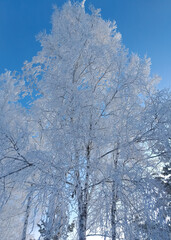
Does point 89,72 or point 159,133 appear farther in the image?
point 89,72

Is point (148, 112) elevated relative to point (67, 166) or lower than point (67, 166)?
elevated

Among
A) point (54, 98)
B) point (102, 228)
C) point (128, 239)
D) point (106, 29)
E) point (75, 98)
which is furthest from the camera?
point (106, 29)

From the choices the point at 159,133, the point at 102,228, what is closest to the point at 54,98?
the point at 159,133

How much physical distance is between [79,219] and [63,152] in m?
1.53

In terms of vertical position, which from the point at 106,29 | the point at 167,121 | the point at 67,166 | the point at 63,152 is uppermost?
the point at 106,29

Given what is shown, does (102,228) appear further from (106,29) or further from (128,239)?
(106,29)

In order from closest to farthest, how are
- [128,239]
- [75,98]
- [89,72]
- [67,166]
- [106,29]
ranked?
[128,239] → [67,166] → [75,98] → [89,72] → [106,29]

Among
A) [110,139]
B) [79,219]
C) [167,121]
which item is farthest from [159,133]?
[79,219]

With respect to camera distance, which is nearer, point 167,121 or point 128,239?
point 128,239

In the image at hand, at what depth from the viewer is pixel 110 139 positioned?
3625 mm

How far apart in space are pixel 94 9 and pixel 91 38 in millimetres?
1431

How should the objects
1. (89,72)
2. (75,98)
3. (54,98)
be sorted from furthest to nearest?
(89,72)
(54,98)
(75,98)

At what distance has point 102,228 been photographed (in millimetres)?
2850

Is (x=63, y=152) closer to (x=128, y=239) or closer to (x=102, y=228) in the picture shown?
(x=102, y=228)
